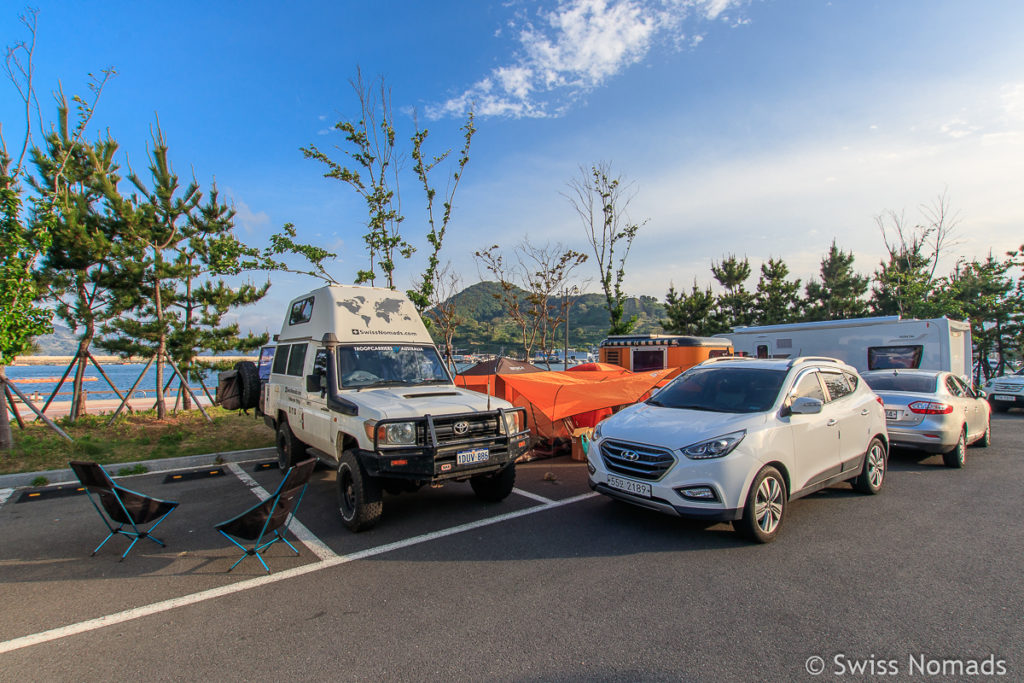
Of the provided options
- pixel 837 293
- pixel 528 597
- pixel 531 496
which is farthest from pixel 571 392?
pixel 837 293

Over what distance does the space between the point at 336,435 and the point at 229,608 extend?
2344 mm

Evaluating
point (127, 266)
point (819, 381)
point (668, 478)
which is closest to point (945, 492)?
point (819, 381)

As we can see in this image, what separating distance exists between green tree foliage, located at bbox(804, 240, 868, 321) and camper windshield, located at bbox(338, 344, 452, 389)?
29383 millimetres

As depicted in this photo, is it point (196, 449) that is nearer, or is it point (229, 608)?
point (229, 608)

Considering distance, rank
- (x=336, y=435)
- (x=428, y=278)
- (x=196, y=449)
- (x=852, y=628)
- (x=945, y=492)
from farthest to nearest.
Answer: (x=428, y=278)
(x=196, y=449)
(x=945, y=492)
(x=336, y=435)
(x=852, y=628)

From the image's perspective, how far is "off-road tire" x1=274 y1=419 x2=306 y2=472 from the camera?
777cm

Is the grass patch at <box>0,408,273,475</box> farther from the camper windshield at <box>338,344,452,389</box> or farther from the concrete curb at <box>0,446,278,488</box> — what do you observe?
the camper windshield at <box>338,344,452,389</box>

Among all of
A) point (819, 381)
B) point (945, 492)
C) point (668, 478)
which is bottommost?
point (945, 492)

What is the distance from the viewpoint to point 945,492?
6.91 m

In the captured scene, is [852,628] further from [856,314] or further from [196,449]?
[856,314]

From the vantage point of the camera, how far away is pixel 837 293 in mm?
34094

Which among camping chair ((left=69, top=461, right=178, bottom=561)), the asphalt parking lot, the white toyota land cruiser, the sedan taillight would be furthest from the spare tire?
the sedan taillight

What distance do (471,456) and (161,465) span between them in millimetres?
6542

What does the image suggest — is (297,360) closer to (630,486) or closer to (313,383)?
(313,383)
